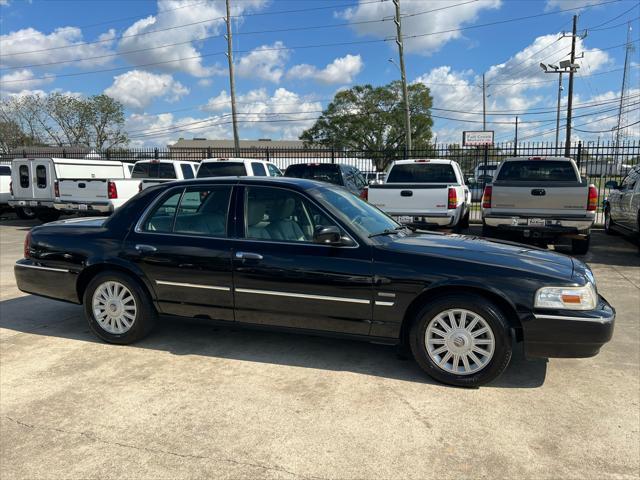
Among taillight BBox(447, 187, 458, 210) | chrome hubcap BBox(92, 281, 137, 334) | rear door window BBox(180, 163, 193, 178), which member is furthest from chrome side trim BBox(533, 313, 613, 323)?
rear door window BBox(180, 163, 193, 178)

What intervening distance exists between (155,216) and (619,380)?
4.21 m

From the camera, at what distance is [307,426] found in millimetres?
3174

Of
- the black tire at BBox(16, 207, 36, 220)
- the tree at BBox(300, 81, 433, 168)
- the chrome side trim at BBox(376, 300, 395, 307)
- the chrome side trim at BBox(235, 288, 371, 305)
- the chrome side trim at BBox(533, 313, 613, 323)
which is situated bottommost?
the black tire at BBox(16, 207, 36, 220)

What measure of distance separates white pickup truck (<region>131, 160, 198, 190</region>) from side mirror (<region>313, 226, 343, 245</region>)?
443 inches

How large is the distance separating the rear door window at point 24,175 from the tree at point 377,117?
150ft

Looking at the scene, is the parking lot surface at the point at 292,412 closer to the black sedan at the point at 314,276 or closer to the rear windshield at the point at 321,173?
the black sedan at the point at 314,276

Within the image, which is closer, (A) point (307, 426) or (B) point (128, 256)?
(A) point (307, 426)

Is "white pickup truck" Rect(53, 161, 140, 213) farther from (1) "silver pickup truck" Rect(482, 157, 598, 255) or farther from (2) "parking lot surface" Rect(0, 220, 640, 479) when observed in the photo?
(1) "silver pickup truck" Rect(482, 157, 598, 255)

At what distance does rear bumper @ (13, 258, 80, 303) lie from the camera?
4777 millimetres

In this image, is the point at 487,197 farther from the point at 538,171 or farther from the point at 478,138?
the point at 478,138

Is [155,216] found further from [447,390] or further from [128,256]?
[447,390]

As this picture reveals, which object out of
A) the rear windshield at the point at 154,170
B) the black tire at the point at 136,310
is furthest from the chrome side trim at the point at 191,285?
the rear windshield at the point at 154,170

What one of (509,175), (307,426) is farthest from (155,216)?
(509,175)

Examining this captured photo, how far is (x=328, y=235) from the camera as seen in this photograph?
150 inches
